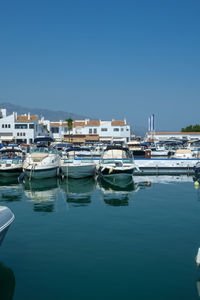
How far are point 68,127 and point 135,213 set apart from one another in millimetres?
90511

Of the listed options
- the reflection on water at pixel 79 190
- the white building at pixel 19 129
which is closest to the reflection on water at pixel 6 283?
the reflection on water at pixel 79 190

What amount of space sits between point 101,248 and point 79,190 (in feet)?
43.4

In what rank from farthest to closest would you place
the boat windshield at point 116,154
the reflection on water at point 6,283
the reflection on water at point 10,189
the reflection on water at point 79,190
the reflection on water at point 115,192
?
the boat windshield at point 116,154 < the reflection on water at point 10,189 < the reflection on water at point 79,190 < the reflection on water at point 115,192 < the reflection on water at point 6,283

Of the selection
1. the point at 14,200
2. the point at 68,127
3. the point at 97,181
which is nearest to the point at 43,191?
the point at 14,200

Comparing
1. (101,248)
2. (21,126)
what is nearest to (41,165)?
(101,248)

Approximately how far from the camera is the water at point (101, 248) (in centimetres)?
873

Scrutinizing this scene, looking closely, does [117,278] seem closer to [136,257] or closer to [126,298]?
[126,298]

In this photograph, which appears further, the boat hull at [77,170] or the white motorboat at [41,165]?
the boat hull at [77,170]

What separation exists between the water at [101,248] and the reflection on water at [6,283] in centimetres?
3

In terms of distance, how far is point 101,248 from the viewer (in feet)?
38.4

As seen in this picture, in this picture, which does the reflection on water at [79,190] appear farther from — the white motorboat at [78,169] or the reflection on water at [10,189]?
the reflection on water at [10,189]

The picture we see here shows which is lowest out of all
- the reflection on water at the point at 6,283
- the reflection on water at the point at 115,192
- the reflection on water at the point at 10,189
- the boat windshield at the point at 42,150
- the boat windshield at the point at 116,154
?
the reflection on water at the point at 6,283

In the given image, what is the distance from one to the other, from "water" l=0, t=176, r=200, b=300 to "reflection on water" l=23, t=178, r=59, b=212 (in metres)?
0.07

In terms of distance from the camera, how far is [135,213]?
17.1 meters
